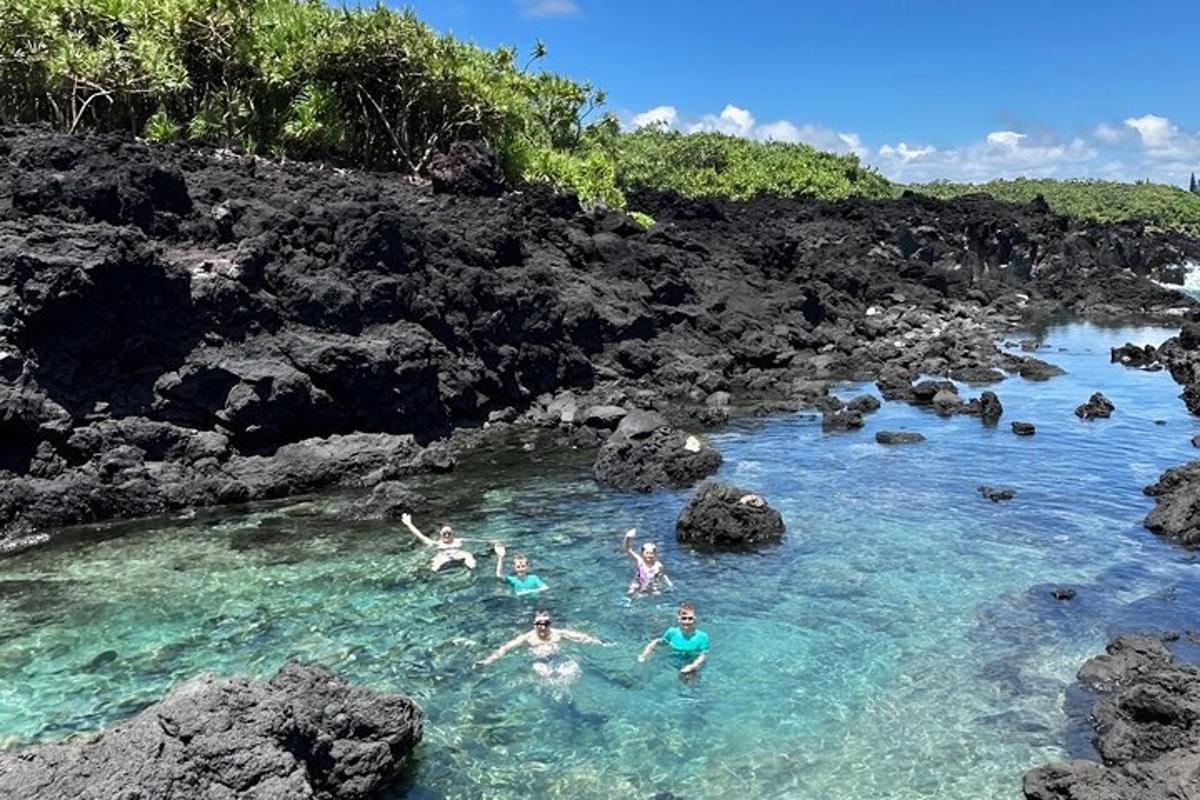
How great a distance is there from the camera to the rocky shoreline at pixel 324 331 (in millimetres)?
23125

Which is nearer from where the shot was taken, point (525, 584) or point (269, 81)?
point (525, 584)

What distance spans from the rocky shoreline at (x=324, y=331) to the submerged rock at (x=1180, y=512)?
591 inches

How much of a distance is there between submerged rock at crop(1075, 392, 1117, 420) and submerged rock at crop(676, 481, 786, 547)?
785 inches

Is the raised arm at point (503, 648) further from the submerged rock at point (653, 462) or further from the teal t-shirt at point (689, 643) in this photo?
the submerged rock at point (653, 462)

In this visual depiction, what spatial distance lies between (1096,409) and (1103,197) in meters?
147

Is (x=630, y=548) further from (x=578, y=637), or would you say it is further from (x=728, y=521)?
(x=578, y=637)

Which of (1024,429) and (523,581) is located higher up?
(1024,429)

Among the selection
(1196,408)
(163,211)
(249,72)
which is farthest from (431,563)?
(249,72)

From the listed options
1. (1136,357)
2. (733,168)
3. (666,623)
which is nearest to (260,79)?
(666,623)

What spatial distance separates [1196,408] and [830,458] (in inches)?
702

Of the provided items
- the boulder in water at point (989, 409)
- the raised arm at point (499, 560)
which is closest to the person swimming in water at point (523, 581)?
the raised arm at point (499, 560)

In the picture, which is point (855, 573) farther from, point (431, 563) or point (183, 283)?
point (183, 283)

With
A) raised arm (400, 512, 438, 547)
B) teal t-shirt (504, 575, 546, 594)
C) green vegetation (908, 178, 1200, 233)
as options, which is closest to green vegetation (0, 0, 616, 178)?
Answer: raised arm (400, 512, 438, 547)

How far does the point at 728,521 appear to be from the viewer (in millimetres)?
21266
